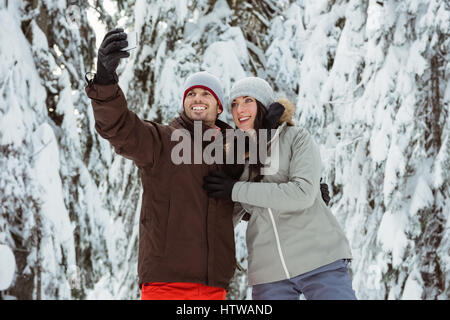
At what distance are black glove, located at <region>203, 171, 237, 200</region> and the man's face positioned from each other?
17.1 inches

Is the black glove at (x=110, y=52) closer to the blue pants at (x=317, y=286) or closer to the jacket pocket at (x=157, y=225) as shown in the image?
the jacket pocket at (x=157, y=225)

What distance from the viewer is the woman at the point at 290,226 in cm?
297

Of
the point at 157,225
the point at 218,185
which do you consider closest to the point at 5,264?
the point at 157,225

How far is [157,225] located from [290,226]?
0.79 m

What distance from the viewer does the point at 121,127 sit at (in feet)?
9.50

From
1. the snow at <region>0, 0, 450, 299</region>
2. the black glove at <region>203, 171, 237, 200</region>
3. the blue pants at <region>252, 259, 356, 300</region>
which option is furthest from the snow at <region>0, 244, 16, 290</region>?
the blue pants at <region>252, 259, 356, 300</region>

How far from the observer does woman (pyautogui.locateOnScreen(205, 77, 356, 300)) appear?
9.74 feet

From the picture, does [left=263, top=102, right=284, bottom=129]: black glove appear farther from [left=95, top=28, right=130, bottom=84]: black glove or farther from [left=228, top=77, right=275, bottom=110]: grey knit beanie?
[left=95, top=28, right=130, bottom=84]: black glove

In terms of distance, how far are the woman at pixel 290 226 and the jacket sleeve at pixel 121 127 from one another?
41cm

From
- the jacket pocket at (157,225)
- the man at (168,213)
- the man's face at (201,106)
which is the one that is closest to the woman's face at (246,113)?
the man's face at (201,106)

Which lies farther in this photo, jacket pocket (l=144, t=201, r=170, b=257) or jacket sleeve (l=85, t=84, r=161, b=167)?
jacket pocket (l=144, t=201, r=170, b=257)

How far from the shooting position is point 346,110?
7.23 meters

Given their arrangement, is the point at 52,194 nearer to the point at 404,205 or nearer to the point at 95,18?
the point at 95,18
